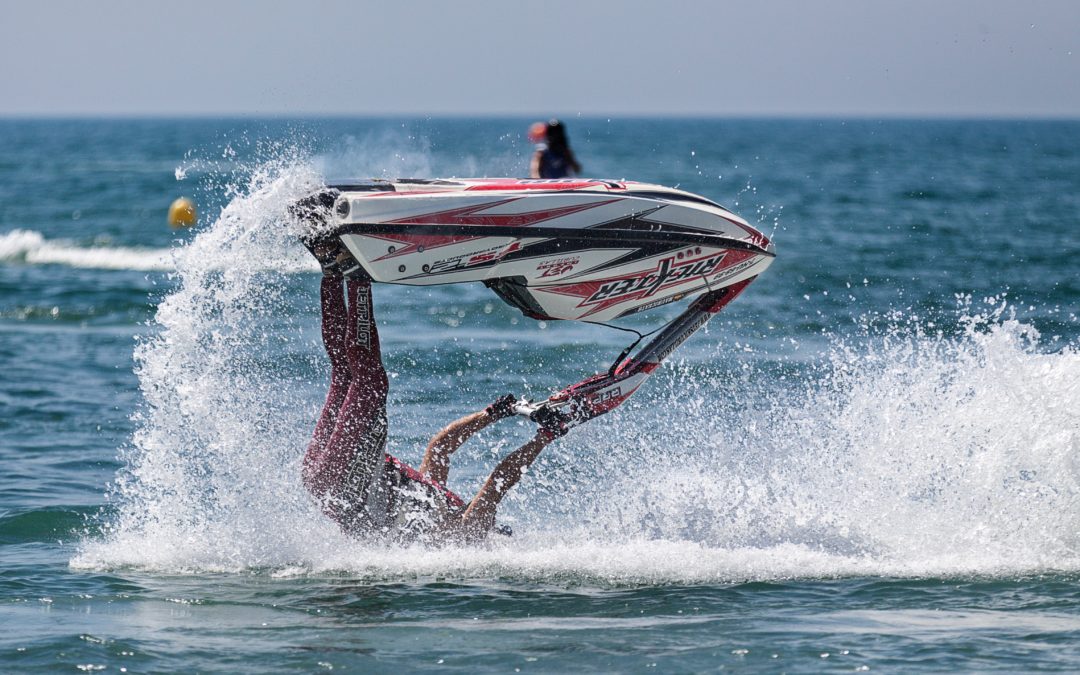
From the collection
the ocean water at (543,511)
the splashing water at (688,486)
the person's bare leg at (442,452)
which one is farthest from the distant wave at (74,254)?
the person's bare leg at (442,452)

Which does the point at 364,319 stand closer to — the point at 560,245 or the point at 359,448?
the point at 359,448

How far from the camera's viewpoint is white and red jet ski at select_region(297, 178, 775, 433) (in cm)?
667

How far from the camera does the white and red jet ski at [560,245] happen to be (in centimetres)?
667

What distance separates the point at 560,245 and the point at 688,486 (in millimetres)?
1912

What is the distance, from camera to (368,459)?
281 inches

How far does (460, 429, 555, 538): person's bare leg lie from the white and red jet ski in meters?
0.17

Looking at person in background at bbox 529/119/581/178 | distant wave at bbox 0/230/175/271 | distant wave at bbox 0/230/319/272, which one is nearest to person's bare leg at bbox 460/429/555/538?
person in background at bbox 529/119/581/178

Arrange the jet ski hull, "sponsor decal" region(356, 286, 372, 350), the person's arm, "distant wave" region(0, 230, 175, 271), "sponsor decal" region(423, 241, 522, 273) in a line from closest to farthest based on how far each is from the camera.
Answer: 1. the jet ski hull
2. "sponsor decal" region(423, 241, 522, 273)
3. "sponsor decal" region(356, 286, 372, 350)
4. the person's arm
5. "distant wave" region(0, 230, 175, 271)

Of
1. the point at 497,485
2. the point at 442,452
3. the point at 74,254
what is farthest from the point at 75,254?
the point at 497,485

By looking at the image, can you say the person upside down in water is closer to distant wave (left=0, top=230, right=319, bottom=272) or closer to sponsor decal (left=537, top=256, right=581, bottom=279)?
sponsor decal (left=537, top=256, right=581, bottom=279)

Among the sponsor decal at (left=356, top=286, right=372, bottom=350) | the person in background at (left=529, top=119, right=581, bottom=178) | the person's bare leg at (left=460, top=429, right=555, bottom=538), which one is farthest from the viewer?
the person in background at (left=529, top=119, right=581, bottom=178)

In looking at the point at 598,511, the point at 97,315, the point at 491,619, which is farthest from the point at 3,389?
the point at 491,619

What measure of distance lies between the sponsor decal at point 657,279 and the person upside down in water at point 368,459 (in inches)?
32.3

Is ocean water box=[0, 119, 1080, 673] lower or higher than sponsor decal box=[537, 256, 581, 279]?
lower
